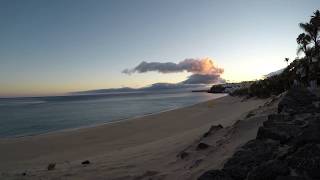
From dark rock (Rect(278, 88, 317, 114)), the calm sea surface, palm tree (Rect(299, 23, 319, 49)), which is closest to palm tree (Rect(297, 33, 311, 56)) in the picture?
palm tree (Rect(299, 23, 319, 49))

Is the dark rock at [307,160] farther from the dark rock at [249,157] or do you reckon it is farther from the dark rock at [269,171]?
the dark rock at [249,157]

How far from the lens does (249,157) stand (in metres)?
6.94

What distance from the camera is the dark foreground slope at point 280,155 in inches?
227

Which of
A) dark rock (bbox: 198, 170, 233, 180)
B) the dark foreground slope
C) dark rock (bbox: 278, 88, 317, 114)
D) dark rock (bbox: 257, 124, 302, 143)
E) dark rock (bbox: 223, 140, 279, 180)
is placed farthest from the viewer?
dark rock (bbox: 278, 88, 317, 114)

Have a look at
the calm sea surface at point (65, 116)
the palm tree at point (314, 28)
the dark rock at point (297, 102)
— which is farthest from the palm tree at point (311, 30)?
the dark rock at point (297, 102)

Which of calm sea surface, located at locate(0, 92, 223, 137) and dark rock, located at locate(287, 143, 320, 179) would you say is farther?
calm sea surface, located at locate(0, 92, 223, 137)

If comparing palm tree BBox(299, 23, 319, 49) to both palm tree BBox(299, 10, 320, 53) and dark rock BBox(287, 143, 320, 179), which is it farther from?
dark rock BBox(287, 143, 320, 179)

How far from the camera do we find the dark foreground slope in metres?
5.77

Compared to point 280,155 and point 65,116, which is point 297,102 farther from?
point 65,116

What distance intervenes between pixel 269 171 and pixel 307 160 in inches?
25.5

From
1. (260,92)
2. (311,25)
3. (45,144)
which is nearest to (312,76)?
(311,25)

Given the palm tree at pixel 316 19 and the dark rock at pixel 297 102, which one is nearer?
the dark rock at pixel 297 102

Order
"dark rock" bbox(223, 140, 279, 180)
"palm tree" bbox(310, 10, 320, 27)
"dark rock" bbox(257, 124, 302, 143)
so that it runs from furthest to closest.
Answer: "palm tree" bbox(310, 10, 320, 27) → "dark rock" bbox(257, 124, 302, 143) → "dark rock" bbox(223, 140, 279, 180)

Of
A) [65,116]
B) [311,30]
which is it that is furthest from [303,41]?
[65,116]
